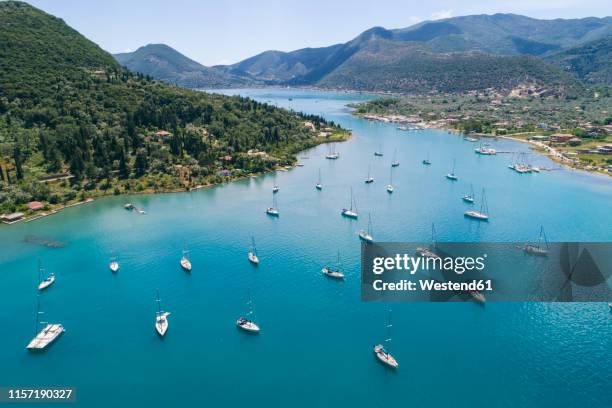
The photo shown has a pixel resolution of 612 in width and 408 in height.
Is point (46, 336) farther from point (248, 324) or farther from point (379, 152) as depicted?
point (379, 152)

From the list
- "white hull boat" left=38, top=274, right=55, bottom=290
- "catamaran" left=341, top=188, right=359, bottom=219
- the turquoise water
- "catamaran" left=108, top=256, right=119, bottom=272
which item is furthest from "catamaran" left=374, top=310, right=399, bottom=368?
"white hull boat" left=38, top=274, right=55, bottom=290

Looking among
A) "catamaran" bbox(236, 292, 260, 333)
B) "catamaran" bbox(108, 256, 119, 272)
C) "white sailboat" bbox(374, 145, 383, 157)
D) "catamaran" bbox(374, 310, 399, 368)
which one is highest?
"white sailboat" bbox(374, 145, 383, 157)

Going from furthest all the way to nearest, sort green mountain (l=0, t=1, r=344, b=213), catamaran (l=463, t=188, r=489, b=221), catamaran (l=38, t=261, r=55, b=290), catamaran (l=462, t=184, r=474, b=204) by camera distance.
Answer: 1. green mountain (l=0, t=1, r=344, b=213)
2. catamaran (l=462, t=184, r=474, b=204)
3. catamaran (l=463, t=188, r=489, b=221)
4. catamaran (l=38, t=261, r=55, b=290)

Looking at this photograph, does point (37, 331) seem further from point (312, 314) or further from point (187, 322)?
point (312, 314)

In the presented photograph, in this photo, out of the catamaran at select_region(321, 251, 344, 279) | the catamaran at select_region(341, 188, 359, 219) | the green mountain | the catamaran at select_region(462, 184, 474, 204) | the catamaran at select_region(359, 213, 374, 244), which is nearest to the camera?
the catamaran at select_region(321, 251, 344, 279)

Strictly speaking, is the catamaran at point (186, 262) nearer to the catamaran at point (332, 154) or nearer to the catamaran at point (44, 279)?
the catamaran at point (44, 279)

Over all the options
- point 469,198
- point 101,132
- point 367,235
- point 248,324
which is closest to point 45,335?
point 248,324

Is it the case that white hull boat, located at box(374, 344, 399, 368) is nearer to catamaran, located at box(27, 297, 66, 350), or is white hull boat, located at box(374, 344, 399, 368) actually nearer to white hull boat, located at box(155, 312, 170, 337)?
white hull boat, located at box(155, 312, 170, 337)

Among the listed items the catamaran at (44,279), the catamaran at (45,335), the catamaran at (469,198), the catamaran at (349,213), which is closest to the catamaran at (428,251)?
the catamaran at (349,213)

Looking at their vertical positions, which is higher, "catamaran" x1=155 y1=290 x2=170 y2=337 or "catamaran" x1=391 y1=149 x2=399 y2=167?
"catamaran" x1=391 y1=149 x2=399 y2=167
